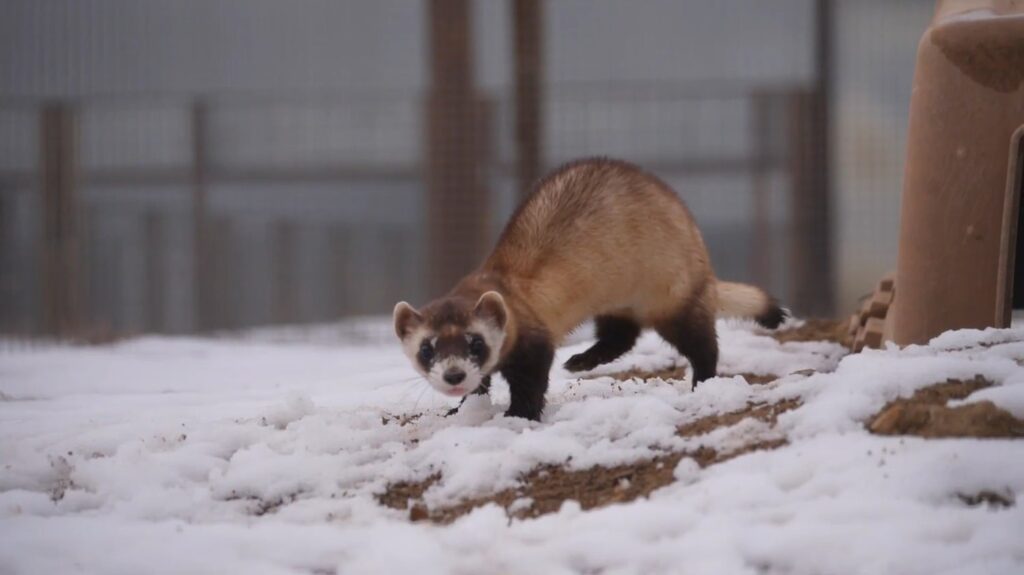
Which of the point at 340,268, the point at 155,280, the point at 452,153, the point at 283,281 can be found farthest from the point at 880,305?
the point at 155,280

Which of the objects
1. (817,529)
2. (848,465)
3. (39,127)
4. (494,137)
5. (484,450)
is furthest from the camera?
(39,127)

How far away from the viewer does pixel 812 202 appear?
659 cm

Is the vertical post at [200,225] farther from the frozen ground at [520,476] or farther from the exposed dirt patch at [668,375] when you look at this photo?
the exposed dirt patch at [668,375]

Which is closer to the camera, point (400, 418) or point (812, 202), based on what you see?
point (400, 418)

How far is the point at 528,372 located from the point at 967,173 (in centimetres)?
151

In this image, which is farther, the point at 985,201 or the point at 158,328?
the point at 158,328

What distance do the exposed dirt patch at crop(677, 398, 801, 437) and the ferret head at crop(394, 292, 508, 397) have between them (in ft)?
2.06

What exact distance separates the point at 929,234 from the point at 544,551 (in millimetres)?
1950

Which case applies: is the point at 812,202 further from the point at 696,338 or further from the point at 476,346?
the point at 476,346

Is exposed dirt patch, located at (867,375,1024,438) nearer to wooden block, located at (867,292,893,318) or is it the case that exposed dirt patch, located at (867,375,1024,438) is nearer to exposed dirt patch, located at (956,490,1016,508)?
exposed dirt patch, located at (956,490,1016,508)

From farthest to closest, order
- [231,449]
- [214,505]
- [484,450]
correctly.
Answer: [231,449] → [484,450] → [214,505]

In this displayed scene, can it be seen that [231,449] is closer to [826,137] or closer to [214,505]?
[214,505]

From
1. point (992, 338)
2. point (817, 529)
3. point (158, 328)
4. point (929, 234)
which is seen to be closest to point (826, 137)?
point (929, 234)

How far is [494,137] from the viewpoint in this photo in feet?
A: 21.6
